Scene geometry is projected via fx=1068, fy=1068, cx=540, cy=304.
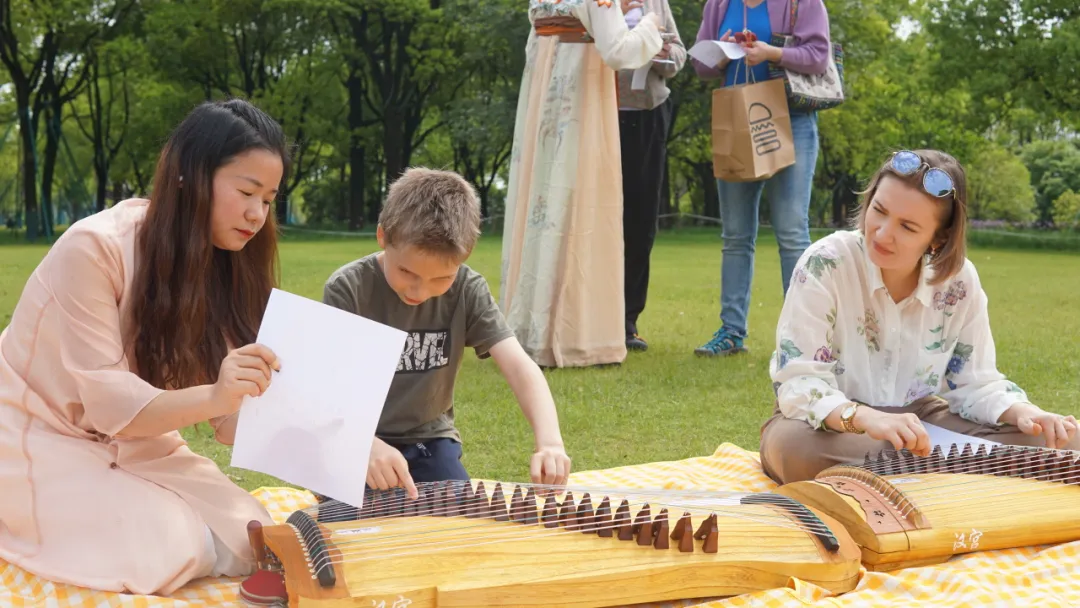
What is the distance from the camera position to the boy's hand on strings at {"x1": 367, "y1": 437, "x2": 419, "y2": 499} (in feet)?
8.38

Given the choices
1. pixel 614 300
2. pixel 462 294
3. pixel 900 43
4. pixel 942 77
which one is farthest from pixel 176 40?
pixel 462 294

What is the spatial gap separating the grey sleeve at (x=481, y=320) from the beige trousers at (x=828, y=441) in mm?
955

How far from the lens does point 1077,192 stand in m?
36.0

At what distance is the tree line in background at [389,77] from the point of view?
24219 mm

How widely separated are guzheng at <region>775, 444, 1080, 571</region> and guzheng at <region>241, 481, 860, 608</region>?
0.13 meters

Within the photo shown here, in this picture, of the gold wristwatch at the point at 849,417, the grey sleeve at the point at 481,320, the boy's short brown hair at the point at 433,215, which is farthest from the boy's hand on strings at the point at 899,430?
the boy's short brown hair at the point at 433,215

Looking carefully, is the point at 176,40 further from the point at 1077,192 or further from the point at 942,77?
the point at 1077,192

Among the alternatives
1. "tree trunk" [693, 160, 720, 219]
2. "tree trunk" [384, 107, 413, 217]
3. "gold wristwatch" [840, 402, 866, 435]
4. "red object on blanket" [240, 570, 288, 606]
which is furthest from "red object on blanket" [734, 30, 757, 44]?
"tree trunk" [693, 160, 720, 219]

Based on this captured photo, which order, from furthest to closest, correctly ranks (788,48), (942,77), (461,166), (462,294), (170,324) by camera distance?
1. (461,166)
2. (942,77)
3. (788,48)
4. (462,294)
5. (170,324)

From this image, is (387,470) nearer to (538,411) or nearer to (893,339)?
(538,411)

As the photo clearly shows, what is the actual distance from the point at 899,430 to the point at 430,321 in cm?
135

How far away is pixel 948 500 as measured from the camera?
2.80 metres

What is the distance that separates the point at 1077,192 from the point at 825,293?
1461 inches

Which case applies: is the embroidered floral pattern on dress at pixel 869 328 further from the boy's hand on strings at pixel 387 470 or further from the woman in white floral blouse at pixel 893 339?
the boy's hand on strings at pixel 387 470
